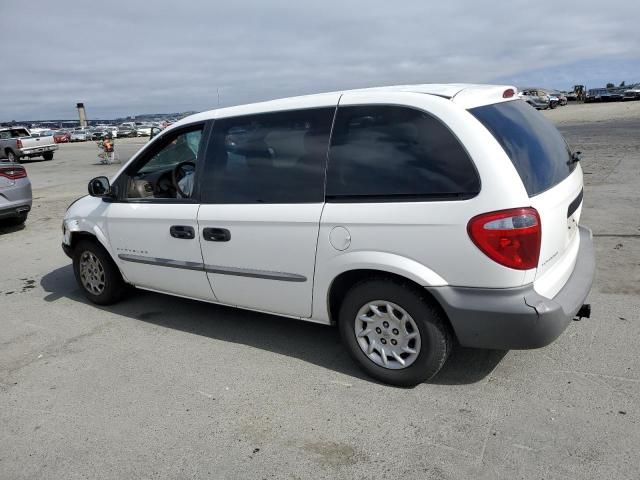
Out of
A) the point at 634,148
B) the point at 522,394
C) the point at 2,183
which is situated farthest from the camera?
the point at 634,148

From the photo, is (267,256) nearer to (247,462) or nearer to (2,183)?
(247,462)

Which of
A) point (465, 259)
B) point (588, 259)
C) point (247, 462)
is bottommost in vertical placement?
point (247, 462)

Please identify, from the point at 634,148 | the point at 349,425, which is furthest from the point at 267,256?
the point at 634,148

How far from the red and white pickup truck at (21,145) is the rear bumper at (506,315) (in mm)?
26145

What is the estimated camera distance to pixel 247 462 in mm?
2768

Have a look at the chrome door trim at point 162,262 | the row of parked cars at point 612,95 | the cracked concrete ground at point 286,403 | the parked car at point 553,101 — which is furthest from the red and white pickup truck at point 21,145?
the row of parked cars at point 612,95

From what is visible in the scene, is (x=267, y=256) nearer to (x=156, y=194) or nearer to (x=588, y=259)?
(x=156, y=194)

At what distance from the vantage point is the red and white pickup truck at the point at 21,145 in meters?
24.5

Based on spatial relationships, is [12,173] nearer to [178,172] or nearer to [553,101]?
[178,172]

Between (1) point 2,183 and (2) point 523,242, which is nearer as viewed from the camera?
(2) point 523,242

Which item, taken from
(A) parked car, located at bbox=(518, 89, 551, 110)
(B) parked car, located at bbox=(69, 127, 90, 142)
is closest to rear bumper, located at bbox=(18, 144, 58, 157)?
(B) parked car, located at bbox=(69, 127, 90, 142)

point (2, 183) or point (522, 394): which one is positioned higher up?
point (2, 183)

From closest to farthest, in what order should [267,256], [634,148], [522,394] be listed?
[522,394] → [267,256] → [634,148]

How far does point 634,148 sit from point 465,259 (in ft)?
46.2
